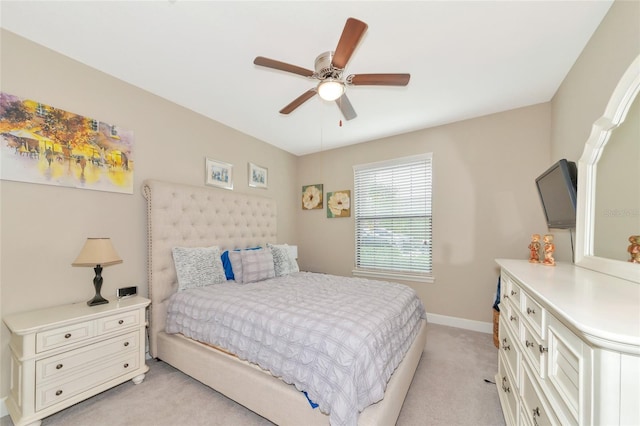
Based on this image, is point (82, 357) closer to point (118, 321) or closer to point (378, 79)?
point (118, 321)

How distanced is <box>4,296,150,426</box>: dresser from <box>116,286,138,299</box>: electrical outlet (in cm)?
11

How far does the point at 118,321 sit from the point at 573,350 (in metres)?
2.78

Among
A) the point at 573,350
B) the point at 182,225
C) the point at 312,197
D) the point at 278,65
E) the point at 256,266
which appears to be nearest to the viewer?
the point at 573,350

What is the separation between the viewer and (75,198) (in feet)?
Answer: 7.04

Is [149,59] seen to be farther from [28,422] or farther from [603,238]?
[603,238]

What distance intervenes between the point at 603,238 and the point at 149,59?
3.64m

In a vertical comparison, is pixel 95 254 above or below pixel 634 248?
below

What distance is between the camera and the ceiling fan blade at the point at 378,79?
1.73 meters

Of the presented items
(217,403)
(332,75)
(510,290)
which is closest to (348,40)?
(332,75)

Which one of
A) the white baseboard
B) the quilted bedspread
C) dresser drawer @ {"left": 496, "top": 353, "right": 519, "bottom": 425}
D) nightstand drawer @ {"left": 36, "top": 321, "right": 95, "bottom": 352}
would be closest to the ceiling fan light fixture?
the quilted bedspread

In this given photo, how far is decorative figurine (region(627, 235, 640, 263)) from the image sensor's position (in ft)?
4.16

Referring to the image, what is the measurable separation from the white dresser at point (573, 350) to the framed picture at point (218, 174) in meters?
3.25

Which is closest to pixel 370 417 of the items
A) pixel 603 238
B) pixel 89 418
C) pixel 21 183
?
pixel 603 238

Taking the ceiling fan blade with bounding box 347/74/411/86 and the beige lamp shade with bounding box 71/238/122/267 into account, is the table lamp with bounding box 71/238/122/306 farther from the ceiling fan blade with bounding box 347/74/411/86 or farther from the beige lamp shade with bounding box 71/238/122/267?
the ceiling fan blade with bounding box 347/74/411/86
